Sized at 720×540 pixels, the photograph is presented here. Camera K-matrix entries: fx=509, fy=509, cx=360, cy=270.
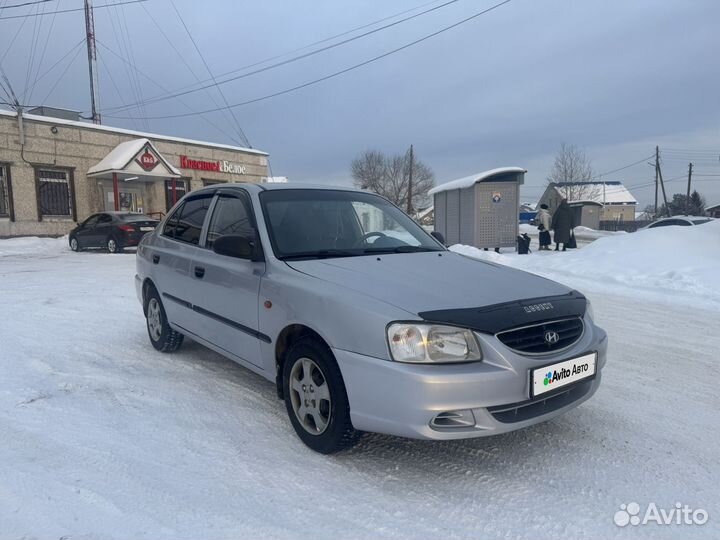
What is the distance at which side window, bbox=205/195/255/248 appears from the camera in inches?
149

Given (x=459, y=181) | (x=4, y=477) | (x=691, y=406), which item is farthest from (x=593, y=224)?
(x=4, y=477)

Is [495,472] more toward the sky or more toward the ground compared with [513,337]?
more toward the ground

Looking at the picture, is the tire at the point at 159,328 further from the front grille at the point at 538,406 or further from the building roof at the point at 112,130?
the building roof at the point at 112,130

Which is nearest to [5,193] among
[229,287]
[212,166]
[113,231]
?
[113,231]

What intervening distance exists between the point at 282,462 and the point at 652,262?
376 inches

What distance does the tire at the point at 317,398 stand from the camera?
2740 mm

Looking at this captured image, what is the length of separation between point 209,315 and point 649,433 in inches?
125

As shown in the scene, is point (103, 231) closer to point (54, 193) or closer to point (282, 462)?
point (54, 193)

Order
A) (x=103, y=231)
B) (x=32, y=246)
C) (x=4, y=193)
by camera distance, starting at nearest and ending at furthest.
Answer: (x=103, y=231) → (x=32, y=246) → (x=4, y=193)

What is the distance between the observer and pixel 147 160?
893 inches

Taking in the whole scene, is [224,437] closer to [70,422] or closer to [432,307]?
[70,422]

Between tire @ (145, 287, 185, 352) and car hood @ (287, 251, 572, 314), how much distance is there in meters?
2.16

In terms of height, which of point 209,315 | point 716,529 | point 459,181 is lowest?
point 716,529

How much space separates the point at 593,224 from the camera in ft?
132
